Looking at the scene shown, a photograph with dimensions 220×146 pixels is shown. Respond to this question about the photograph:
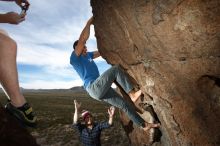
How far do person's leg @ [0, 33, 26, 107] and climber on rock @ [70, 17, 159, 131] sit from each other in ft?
11.2

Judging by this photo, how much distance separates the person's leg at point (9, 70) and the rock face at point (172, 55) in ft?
12.8

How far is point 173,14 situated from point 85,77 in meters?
2.88

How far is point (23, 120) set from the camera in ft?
14.3

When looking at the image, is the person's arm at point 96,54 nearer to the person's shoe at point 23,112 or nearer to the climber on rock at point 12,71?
the climber on rock at point 12,71

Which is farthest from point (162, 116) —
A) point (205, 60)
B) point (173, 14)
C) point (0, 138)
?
point (0, 138)

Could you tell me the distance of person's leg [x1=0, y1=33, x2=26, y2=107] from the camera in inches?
162

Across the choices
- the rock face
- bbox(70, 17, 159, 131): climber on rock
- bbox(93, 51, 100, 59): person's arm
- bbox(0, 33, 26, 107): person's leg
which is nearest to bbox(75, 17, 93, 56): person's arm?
bbox(70, 17, 159, 131): climber on rock

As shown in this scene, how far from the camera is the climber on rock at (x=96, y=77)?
7.57 metres

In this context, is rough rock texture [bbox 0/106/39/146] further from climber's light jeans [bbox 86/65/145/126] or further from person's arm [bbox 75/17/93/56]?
person's arm [bbox 75/17/93/56]

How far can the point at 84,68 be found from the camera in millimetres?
8008

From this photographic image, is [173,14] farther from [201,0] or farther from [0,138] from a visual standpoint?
[0,138]

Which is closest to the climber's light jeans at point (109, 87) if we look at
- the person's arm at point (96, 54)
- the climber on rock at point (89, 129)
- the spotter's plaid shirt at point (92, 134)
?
the person's arm at point (96, 54)

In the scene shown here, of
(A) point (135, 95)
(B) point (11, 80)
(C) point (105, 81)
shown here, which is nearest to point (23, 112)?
(B) point (11, 80)

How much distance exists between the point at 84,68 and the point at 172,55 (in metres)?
2.39
